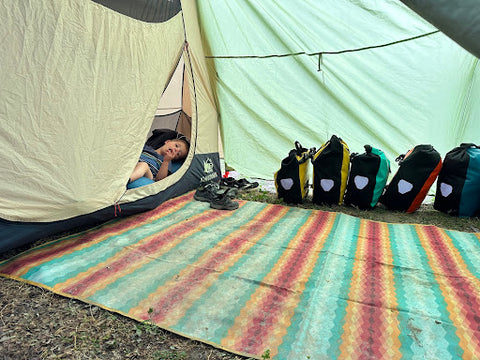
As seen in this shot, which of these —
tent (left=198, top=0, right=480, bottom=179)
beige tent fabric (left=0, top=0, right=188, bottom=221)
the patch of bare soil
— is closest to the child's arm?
beige tent fabric (left=0, top=0, right=188, bottom=221)

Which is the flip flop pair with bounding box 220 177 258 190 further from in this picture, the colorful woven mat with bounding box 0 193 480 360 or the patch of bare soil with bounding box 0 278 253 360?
the patch of bare soil with bounding box 0 278 253 360

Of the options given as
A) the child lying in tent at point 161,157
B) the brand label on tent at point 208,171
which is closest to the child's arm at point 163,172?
the child lying in tent at point 161,157

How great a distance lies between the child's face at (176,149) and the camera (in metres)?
2.89

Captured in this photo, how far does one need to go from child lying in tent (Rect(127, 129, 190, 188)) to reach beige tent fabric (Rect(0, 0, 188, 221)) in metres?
A: 0.27

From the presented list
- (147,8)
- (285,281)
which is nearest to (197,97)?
(147,8)

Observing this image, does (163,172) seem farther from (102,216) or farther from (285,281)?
(285,281)

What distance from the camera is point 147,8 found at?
2.25 meters

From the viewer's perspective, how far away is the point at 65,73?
5.51 feet

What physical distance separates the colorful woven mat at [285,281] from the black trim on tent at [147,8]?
53.9 inches

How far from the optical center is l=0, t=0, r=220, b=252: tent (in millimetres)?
1485

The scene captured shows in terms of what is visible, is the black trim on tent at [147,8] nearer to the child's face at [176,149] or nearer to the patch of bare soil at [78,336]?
the child's face at [176,149]

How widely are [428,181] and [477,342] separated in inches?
60.5

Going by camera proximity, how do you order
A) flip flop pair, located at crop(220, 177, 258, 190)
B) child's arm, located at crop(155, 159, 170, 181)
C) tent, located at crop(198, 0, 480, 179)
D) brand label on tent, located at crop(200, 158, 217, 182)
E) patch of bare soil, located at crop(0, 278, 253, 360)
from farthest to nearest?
flip flop pair, located at crop(220, 177, 258, 190), brand label on tent, located at crop(200, 158, 217, 182), tent, located at crop(198, 0, 480, 179), child's arm, located at crop(155, 159, 170, 181), patch of bare soil, located at crop(0, 278, 253, 360)

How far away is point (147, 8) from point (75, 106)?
99 cm
